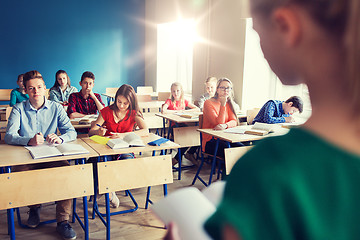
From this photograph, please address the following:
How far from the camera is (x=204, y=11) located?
18.5 ft

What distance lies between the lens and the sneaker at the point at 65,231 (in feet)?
8.21

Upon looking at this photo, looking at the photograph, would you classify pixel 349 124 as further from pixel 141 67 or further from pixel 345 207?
pixel 141 67

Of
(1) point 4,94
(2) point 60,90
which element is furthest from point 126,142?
(1) point 4,94

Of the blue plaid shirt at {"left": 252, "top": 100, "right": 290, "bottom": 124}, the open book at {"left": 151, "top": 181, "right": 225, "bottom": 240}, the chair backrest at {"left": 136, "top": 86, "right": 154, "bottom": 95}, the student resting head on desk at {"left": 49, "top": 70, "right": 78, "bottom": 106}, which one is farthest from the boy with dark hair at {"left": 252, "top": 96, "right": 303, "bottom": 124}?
the chair backrest at {"left": 136, "top": 86, "right": 154, "bottom": 95}

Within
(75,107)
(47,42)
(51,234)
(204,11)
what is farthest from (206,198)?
(47,42)

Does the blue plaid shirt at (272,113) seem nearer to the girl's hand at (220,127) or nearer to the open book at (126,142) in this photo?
the girl's hand at (220,127)

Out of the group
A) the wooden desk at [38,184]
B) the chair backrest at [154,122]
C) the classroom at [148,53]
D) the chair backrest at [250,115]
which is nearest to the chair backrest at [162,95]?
the classroom at [148,53]

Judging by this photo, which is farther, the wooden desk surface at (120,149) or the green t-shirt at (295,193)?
the wooden desk surface at (120,149)

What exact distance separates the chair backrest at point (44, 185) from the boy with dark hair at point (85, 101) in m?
A: 2.12

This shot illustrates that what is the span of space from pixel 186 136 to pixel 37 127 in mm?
1583

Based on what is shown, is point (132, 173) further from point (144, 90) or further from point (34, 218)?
point (144, 90)

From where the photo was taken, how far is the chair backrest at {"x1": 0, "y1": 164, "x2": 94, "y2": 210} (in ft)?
6.40

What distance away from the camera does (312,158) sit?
0.89 ft

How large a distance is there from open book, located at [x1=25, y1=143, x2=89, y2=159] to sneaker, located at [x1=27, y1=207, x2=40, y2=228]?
0.60 m
